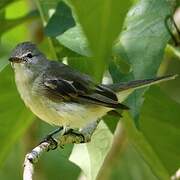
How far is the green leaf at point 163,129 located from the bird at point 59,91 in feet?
0.52

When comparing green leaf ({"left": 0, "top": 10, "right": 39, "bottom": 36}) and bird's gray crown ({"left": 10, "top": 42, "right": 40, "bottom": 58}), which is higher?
green leaf ({"left": 0, "top": 10, "right": 39, "bottom": 36})

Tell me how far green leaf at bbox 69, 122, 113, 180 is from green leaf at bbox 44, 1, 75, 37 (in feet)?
1.52

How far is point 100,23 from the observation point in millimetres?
2344

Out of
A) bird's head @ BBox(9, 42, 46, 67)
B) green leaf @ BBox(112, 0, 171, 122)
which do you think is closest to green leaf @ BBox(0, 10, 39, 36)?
bird's head @ BBox(9, 42, 46, 67)

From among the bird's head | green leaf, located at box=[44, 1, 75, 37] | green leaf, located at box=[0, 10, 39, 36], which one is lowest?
the bird's head

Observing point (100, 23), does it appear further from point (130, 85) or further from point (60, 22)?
point (130, 85)

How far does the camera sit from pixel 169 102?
2.75m

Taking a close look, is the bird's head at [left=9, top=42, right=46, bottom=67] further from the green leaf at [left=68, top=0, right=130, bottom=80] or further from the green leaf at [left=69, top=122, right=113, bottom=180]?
the green leaf at [left=68, top=0, right=130, bottom=80]

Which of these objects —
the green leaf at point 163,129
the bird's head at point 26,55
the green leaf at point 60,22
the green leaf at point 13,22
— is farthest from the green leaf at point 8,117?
the green leaf at point 163,129

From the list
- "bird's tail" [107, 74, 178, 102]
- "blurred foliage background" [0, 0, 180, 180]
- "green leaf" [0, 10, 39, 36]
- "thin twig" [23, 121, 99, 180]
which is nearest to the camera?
"blurred foliage background" [0, 0, 180, 180]

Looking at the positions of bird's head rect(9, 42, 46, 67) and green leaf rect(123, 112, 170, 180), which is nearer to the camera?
green leaf rect(123, 112, 170, 180)

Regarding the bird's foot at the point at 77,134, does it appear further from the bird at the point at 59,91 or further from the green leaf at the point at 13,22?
the green leaf at the point at 13,22

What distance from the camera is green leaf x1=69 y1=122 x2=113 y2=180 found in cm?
256

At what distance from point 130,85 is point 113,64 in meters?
0.41
